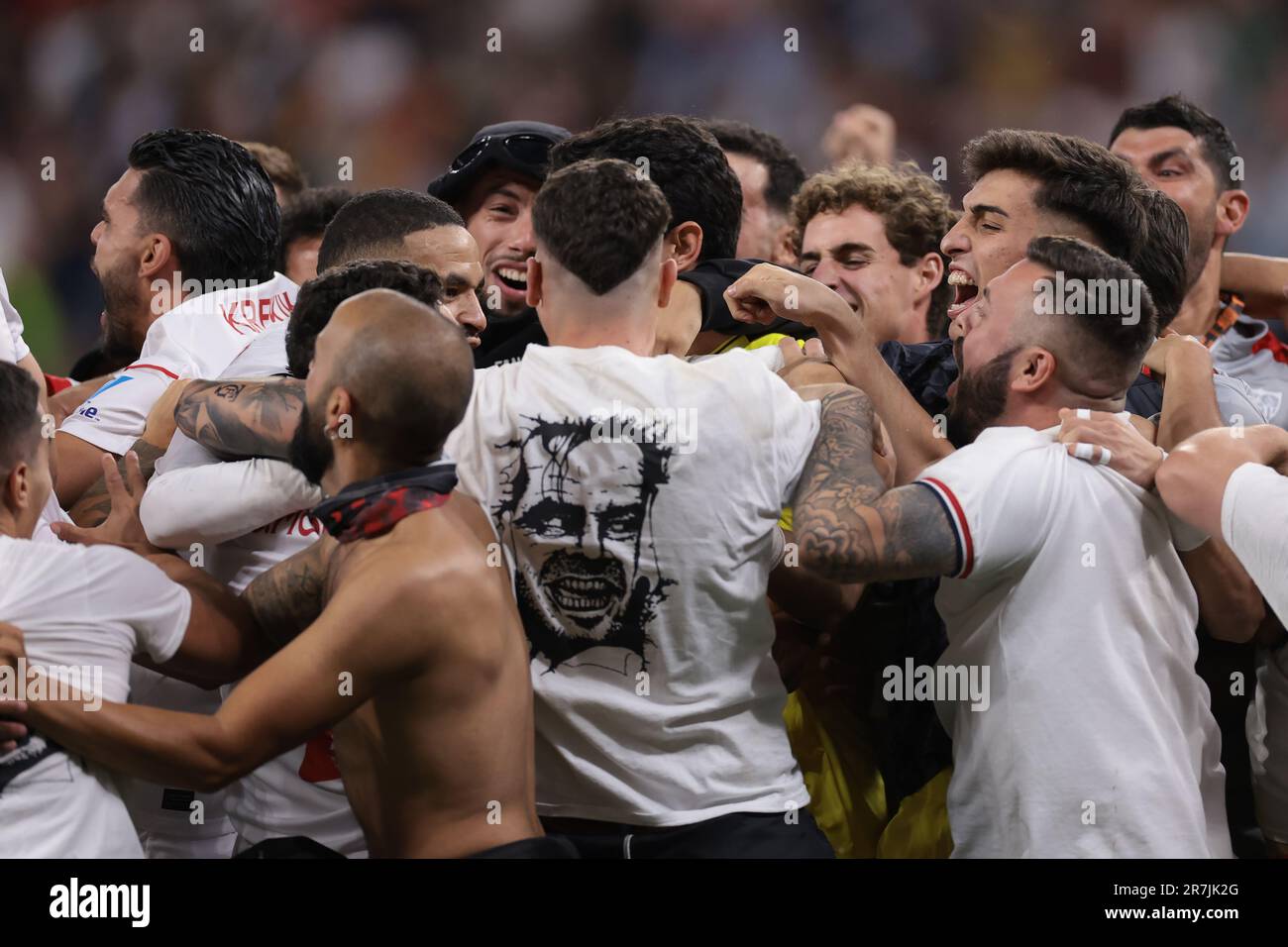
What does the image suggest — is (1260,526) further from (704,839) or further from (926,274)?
(926,274)

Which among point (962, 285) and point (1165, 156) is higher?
point (1165, 156)

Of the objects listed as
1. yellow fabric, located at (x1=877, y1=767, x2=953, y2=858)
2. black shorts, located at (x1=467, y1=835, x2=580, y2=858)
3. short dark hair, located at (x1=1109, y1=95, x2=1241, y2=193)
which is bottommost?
yellow fabric, located at (x1=877, y1=767, x2=953, y2=858)

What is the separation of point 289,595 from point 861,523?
36.7 inches

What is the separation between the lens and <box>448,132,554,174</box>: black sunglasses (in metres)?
3.84

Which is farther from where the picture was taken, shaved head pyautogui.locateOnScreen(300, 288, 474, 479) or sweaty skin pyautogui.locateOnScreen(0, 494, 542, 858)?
shaved head pyautogui.locateOnScreen(300, 288, 474, 479)

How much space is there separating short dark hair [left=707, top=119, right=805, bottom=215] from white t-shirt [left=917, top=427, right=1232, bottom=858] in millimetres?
2404

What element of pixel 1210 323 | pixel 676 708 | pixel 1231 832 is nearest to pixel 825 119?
pixel 1210 323

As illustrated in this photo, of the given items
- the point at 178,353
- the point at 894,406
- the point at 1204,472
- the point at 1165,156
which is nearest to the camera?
the point at 1204,472

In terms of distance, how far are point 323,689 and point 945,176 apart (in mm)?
5243

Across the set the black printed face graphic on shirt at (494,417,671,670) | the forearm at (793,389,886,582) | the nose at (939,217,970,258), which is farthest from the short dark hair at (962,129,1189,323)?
the black printed face graphic on shirt at (494,417,671,670)

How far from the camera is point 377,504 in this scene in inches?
86.0

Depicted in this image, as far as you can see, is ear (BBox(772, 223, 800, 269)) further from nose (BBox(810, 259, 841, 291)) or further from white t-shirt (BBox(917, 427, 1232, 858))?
white t-shirt (BBox(917, 427, 1232, 858))

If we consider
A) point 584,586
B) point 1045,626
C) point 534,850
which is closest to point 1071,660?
point 1045,626
